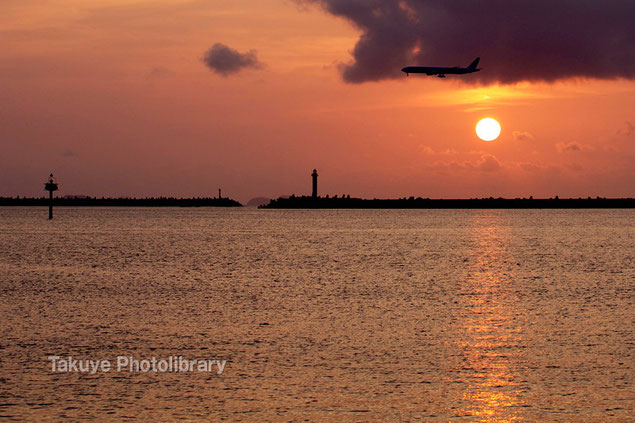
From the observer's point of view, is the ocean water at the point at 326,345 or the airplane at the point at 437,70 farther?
the airplane at the point at 437,70

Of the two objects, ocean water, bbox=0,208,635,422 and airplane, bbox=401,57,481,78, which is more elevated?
airplane, bbox=401,57,481,78

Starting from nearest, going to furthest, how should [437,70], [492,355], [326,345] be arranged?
1. [492,355]
2. [326,345]
3. [437,70]

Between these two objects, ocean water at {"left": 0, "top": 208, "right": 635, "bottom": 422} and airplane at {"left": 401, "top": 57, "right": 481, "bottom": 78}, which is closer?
ocean water at {"left": 0, "top": 208, "right": 635, "bottom": 422}

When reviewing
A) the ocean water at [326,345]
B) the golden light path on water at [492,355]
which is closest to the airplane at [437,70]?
the ocean water at [326,345]

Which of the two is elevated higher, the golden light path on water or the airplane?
the airplane

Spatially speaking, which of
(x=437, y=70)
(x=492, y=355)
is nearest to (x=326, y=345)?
(x=492, y=355)

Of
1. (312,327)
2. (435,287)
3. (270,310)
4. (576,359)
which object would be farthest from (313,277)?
(576,359)

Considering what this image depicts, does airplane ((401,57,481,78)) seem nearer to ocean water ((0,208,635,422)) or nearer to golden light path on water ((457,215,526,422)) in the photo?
ocean water ((0,208,635,422))

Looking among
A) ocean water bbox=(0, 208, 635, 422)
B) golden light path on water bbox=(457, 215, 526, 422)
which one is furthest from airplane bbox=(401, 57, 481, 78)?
golden light path on water bbox=(457, 215, 526, 422)

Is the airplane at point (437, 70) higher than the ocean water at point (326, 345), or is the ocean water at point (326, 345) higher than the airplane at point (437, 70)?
the airplane at point (437, 70)

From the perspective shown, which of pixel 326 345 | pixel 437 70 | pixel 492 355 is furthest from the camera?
pixel 437 70

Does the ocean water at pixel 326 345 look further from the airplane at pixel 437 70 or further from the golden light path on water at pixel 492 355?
the airplane at pixel 437 70

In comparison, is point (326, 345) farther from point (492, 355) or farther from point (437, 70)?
point (437, 70)

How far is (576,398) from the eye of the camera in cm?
1254
